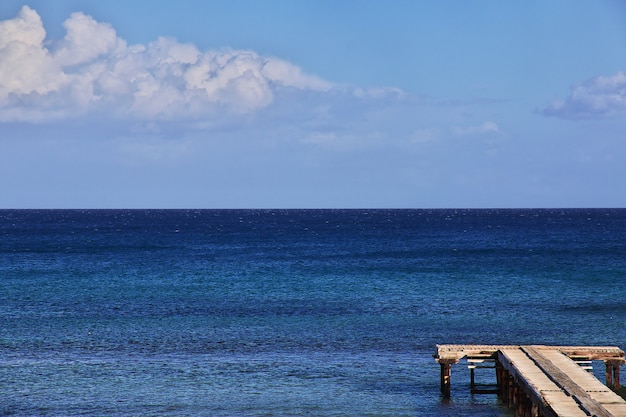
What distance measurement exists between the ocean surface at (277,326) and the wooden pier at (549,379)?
1.29 metres

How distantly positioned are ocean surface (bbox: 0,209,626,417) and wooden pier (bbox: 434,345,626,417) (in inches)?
50.9

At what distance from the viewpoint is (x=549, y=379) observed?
2784 centimetres

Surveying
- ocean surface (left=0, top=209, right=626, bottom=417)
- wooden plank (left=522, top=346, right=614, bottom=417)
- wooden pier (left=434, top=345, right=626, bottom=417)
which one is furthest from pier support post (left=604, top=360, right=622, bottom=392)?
ocean surface (left=0, top=209, right=626, bottom=417)

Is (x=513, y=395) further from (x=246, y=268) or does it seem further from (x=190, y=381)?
(x=246, y=268)

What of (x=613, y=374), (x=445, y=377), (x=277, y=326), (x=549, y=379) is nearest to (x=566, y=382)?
(x=549, y=379)

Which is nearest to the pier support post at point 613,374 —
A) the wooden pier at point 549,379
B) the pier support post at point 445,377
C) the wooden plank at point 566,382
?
the wooden pier at point 549,379

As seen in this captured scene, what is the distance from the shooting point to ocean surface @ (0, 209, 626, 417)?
3172cm

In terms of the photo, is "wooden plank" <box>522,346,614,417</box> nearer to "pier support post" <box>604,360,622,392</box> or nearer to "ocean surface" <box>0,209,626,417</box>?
"pier support post" <box>604,360,622,392</box>

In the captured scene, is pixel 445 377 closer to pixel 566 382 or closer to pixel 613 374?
pixel 566 382

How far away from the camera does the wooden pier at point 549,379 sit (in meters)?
24.5

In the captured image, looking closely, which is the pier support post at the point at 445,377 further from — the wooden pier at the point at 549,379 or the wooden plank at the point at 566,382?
the wooden plank at the point at 566,382

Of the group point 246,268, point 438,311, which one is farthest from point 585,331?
point 246,268

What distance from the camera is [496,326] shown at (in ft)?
152

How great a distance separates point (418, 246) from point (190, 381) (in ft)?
264
